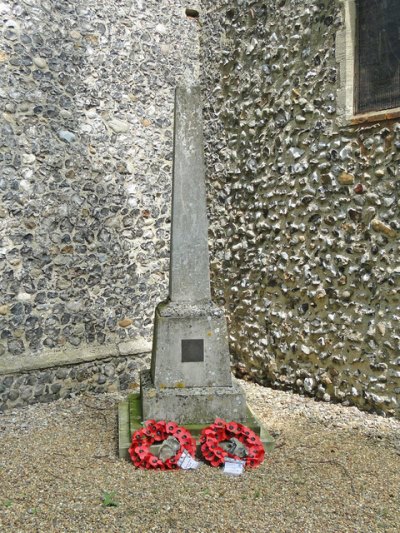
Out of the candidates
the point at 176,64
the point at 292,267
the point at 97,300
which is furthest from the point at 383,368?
the point at 176,64

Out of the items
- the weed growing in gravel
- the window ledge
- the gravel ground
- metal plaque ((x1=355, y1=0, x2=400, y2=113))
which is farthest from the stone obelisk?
metal plaque ((x1=355, y1=0, x2=400, y2=113))

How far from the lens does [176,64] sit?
675cm

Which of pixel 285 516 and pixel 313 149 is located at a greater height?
pixel 313 149

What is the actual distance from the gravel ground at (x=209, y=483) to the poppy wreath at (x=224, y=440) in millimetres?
86

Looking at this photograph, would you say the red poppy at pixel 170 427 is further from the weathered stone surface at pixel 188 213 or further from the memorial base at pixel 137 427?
the weathered stone surface at pixel 188 213

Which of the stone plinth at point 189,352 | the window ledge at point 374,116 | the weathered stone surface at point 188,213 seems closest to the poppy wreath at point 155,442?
the stone plinth at point 189,352

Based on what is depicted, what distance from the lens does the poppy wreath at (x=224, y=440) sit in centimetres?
413

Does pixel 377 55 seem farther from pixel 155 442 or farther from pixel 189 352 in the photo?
pixel 155 442

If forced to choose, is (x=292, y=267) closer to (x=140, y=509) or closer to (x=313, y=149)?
(x=313, y=149)

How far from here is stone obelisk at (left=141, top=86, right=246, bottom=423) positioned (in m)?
4.41

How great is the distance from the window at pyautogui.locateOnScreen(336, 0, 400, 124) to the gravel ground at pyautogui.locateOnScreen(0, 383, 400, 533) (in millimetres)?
2794

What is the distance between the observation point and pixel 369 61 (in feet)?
16.8

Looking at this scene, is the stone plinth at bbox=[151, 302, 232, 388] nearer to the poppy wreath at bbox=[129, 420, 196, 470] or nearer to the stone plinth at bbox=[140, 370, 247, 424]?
the stone plinth at bbox=[140, 370, 247, 424]

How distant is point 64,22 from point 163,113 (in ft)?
4.75
